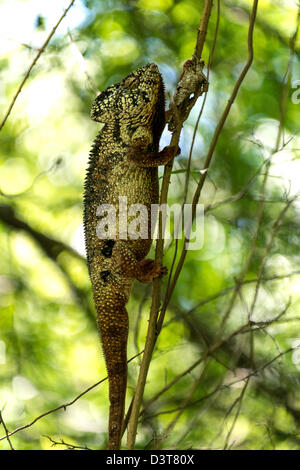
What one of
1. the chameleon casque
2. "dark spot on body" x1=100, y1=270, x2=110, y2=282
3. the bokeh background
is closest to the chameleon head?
the chameleon casque

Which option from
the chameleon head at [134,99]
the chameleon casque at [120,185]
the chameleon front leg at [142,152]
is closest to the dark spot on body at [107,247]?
the chameleon casque at [120,185]

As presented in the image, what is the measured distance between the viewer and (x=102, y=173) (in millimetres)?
1972

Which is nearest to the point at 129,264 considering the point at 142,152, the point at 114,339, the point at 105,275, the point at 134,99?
the point at 105,275

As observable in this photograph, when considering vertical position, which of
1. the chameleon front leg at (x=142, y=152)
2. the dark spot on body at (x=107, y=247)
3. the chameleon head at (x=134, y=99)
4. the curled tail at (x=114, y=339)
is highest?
the chameleon head at (x=134, y=99)

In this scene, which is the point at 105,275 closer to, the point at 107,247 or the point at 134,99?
the point at 107,247

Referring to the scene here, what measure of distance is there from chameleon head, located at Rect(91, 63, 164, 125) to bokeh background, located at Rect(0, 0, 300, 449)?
1.07 m

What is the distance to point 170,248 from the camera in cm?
323

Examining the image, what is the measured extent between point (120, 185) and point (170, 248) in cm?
136

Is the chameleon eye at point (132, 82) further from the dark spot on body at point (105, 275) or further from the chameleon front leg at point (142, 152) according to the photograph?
the dark spot on body at point (105, 275)

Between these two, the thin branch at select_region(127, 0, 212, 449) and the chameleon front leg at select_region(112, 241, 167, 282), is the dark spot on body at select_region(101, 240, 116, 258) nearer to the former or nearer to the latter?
the chameleon front leg at select_region(112, 241, 167, 282)

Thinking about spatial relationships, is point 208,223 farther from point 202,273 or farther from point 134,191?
point 134,191

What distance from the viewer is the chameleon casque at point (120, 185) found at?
6.15 feet

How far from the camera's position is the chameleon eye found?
6.41ft

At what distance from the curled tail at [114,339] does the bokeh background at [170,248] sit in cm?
122
